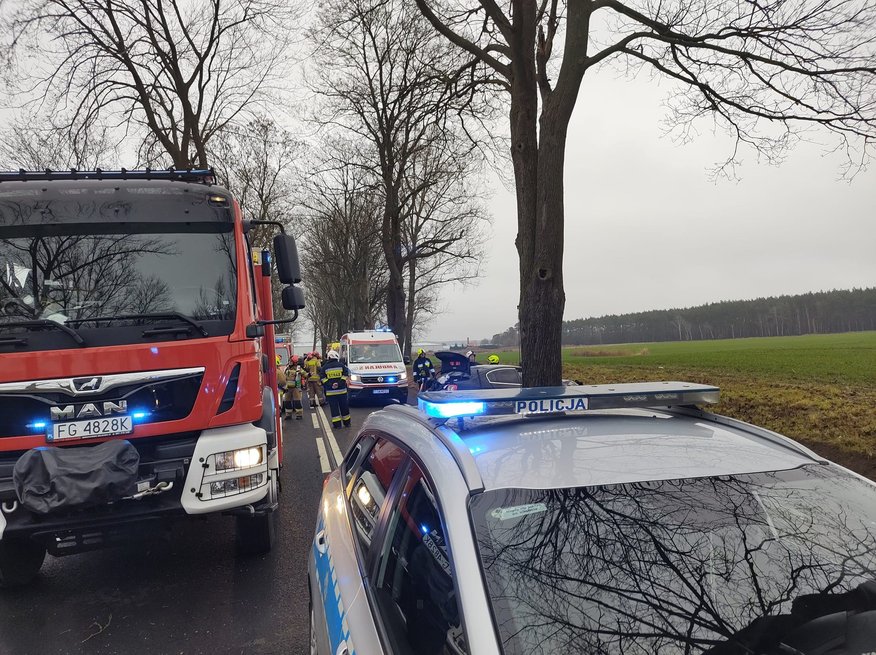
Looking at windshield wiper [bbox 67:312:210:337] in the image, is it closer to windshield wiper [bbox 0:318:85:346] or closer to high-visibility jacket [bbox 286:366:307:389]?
windshield wiper [bbox 0:318:85:346]

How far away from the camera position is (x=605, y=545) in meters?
1.50

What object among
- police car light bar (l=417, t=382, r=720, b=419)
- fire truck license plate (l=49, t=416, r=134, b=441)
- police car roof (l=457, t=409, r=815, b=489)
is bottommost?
fire truck license plate (l=49, t=416, r=134, b=441)

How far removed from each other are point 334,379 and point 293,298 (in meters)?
6.63

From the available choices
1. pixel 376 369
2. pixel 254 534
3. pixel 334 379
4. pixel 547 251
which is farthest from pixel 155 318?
pixel 376 369

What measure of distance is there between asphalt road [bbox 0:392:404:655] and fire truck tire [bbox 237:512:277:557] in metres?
0.10

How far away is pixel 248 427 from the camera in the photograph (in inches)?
165

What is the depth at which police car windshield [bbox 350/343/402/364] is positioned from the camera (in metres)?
17.4

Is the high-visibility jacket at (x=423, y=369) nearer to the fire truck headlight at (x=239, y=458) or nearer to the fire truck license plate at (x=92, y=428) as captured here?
the fire truck headlight at (x=239, y=458)

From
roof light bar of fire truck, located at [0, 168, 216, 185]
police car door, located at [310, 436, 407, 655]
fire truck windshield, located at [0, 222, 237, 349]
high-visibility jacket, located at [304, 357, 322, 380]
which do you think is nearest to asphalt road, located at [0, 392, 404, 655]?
police car door, located at [310, 436, 407, 655]

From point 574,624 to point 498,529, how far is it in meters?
0.29

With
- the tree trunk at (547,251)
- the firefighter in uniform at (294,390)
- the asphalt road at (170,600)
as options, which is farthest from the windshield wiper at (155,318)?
the firefighter in uniform at (294,390)

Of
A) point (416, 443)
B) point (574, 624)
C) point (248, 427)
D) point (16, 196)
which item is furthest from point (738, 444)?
point (16, 196)

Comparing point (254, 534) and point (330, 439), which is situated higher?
point (254, 534)

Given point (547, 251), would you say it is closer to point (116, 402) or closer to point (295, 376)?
point (116, 402)
